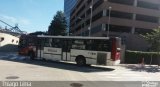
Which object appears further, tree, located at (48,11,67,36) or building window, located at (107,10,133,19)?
tree, located at (48,11,67,36)

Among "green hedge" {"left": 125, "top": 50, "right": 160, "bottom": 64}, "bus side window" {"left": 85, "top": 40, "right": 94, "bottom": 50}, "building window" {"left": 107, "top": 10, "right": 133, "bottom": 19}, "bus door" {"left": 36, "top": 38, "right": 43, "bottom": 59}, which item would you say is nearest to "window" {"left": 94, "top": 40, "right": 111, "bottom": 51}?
"bus side window" {"left": 85, "top": 40, "right": 94, "bottom": 50}

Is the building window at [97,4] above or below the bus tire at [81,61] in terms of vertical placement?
above

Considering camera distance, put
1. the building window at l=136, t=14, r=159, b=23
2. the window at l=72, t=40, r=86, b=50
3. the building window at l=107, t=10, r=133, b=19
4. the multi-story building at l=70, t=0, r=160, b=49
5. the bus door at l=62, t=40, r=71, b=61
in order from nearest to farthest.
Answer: the window at l=72, t=40, r=86, b=50 → the bus door at l=62, t=40, r=71, b=61 → the multi-story building at l=70, t=0, r=160, b=49 → the building window at l=107, t=10, r=133, b=19 → the building window at l=136, t=14, r=159, b=23

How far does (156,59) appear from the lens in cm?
3547

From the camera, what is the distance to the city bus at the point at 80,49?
2189cm

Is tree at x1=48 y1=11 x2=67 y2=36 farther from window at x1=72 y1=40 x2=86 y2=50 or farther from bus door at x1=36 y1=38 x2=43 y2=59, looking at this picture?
window at x1=72 y1=40 x2=86 y2=50

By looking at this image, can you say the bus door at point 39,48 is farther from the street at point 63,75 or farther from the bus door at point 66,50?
the street at point 63,75

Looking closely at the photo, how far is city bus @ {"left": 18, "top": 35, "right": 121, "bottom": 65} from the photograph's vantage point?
71.8 ft

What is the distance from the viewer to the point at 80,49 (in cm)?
2347

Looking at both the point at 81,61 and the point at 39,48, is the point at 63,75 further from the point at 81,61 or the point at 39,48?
the point at 39,48

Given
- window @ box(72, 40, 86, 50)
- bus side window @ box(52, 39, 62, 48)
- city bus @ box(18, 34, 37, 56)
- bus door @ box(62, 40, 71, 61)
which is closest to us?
window @ box(72, 40, 86, 50)

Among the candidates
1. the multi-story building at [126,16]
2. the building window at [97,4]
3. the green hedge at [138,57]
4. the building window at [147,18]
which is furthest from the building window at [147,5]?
the green hedge at [138,57]

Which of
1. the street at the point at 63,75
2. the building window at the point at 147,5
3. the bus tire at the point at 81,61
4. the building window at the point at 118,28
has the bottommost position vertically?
the street at the point at 63,75

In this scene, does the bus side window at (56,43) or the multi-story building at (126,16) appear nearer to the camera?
the bus side window at (56,43)
